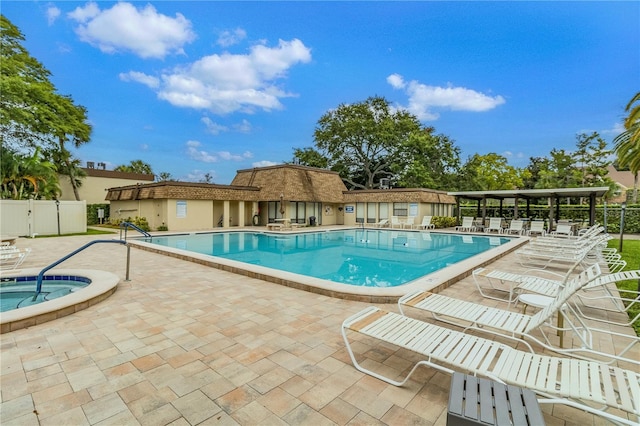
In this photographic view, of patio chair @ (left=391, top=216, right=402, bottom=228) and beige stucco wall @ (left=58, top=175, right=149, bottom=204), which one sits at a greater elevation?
beige stucco wall @ (left=58, top=175, right=149, bottom=204)

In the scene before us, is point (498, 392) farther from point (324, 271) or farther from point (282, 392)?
point (324, 271)

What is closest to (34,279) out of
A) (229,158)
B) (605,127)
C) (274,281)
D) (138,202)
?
(274,281)

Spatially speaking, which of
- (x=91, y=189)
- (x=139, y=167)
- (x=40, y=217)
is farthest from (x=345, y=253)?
(x=139, y=167)

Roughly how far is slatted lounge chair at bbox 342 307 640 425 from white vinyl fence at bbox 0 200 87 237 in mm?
18783

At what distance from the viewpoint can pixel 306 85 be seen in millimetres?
28609

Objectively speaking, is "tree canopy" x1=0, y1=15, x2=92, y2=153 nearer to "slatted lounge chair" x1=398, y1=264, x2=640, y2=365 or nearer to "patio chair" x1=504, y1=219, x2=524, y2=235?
"slatted lounge chair" x1=398, y1=264, x2=640, y2=365

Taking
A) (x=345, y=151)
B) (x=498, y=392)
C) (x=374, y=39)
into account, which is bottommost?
(x=498, y=392)

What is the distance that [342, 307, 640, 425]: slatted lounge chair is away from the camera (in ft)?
6.20

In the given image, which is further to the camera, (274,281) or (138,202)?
(138,202)

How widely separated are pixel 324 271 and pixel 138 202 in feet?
56.9

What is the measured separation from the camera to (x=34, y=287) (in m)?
6.22

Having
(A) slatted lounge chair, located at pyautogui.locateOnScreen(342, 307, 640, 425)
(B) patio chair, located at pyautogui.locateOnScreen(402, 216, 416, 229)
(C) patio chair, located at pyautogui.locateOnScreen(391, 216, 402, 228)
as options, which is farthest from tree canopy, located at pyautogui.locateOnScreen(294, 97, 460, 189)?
(A) slatted lounge chair, located at pyautogui.locateOnScreen(342, 307, 640, 425)

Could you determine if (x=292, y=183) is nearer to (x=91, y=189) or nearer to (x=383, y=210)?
(x=383, y=210)

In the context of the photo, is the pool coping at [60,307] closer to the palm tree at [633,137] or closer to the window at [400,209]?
the palm tree at [633,137]
